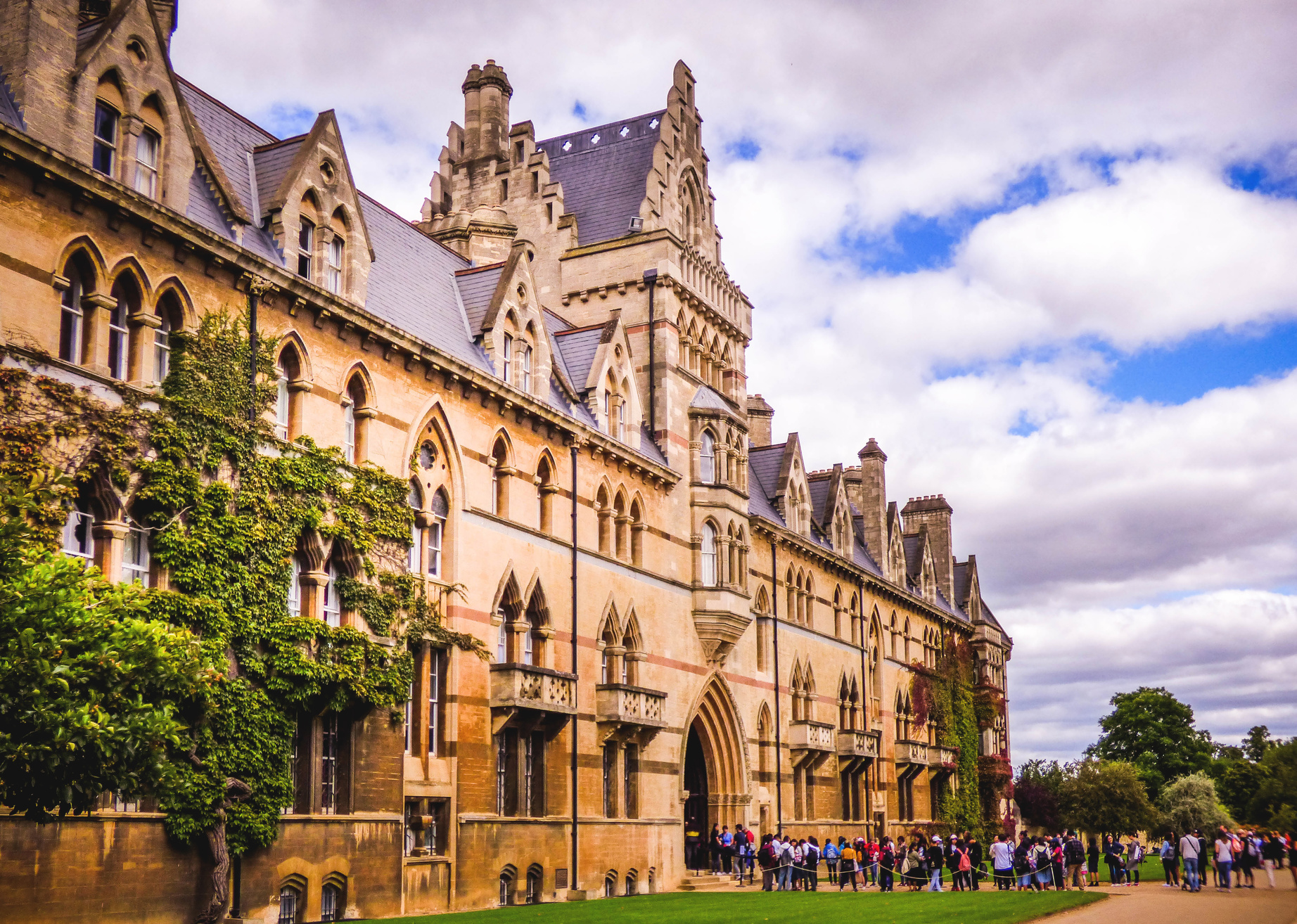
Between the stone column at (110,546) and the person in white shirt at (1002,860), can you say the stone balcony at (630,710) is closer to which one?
the person in white shirt at (1002,860)

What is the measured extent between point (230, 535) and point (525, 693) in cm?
985

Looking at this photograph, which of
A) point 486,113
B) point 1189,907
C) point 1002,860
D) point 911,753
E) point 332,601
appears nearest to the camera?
point 332,601

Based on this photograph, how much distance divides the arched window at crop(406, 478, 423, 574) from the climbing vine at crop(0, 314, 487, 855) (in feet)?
6.32

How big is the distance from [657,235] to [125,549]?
24.7 meters

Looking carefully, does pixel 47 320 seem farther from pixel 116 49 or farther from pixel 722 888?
pixel 722 888

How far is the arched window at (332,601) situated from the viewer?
26.5 m

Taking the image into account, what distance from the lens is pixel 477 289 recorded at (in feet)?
114

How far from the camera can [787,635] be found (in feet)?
161

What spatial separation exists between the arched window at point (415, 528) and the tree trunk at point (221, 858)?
24.4 ft

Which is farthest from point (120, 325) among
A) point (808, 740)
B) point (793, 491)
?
point (793, 491)

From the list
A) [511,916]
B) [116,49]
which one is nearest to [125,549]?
[116,49]

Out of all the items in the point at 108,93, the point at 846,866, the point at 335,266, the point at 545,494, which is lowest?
the point at 846,866

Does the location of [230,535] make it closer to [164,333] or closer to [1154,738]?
[164,333]

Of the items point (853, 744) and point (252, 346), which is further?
point (853, 744)
